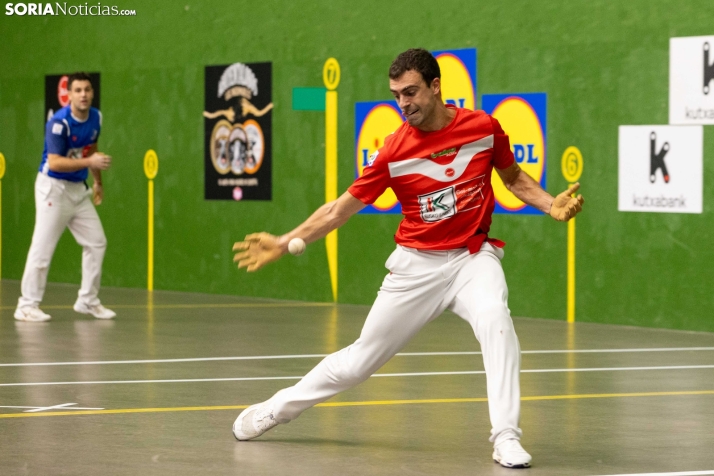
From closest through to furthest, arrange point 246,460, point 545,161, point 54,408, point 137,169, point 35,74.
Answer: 1. point 246,460
2. point 54,408
3. point 545,161
4. point 137,169
5. point 35,74

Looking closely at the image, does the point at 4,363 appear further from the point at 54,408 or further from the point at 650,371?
the point at 650,371

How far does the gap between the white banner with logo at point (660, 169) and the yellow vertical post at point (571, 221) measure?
48cm

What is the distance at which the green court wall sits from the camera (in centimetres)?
1291

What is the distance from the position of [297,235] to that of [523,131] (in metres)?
7.65

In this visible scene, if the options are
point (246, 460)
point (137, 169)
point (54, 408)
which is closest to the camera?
point (246, 460)

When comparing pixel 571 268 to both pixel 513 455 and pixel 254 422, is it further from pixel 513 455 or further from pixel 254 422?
pixel 513 455

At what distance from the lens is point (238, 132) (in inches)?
655

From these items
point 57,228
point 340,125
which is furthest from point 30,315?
point 340,125

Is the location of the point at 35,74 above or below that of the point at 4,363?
above

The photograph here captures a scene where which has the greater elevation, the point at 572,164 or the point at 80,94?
the point at 80,94

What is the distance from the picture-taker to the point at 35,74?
19.3 metres

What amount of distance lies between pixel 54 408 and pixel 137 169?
1022 centimetres

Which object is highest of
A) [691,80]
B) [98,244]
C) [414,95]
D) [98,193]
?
[691,80]

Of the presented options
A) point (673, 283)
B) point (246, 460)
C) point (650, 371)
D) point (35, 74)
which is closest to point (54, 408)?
point (246, 460)
